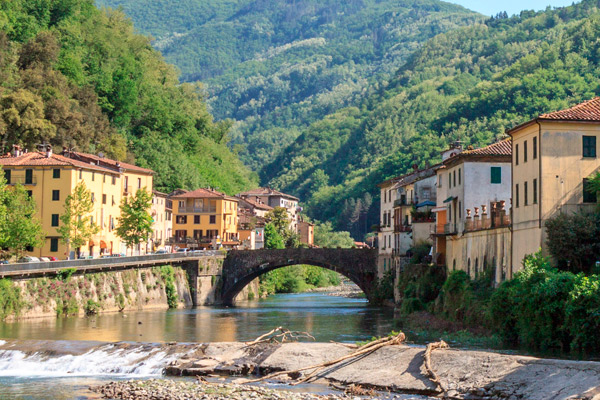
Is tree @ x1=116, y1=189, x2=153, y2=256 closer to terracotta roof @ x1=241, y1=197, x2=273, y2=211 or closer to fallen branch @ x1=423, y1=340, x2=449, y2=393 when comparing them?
terracotta roof @ x1=241, y1=197, x2=273, y2=211

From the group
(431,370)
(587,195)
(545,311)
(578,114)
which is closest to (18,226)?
(578,114)

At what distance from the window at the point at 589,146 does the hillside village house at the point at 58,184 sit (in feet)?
175

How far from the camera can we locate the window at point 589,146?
5241cm

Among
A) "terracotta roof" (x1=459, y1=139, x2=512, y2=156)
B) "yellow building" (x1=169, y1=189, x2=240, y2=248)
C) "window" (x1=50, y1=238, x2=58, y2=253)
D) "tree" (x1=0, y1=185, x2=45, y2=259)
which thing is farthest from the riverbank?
"yellow building" (x1=169, y1=189, x2=240, y2=248)

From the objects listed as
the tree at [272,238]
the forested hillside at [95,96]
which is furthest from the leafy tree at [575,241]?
the tree at [272,238]

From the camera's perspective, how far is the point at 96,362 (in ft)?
144

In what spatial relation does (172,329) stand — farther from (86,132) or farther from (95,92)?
(95,92)

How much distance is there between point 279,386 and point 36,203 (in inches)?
2365

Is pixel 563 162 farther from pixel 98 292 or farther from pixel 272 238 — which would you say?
pixel 272 238

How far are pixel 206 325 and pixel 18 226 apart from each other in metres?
20.0

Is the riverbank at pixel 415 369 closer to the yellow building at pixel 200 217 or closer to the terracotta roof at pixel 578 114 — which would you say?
the terracotta roof at pixel 578 114

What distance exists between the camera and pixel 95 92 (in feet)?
484

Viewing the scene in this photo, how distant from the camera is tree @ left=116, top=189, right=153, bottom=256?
103 metres

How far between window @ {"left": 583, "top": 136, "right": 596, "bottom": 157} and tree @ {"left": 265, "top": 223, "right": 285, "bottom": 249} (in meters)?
95.9
